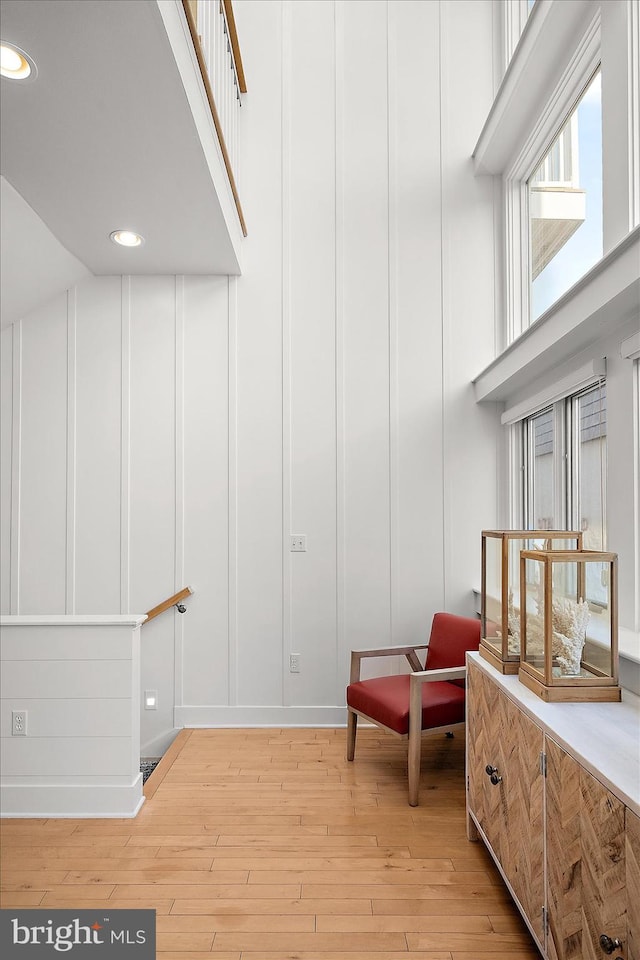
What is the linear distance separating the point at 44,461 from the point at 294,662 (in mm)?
1941

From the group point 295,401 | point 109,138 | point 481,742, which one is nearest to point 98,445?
point 295,401

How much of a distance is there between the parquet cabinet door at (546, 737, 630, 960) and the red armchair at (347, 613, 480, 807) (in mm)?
1274

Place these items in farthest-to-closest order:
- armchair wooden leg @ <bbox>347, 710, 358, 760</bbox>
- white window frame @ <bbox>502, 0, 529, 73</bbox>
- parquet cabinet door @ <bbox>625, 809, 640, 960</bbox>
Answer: white window frame @ <bbox>502, 0, 529, 73</bbox> < armchair wooden leg @ <bbox>347, 710, 358, 760</bbox> < parquet cabinet door @ <bbox>625, 809, 640, 960</bbox>

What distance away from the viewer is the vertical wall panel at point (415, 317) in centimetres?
396

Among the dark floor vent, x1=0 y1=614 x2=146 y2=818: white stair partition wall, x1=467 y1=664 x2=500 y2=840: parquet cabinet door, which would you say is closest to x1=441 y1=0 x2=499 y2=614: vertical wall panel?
x1=467 y1=664 x2=500 y2=840: parquet cabinet door

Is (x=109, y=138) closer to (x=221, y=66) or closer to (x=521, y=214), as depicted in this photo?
(x=221, y=66)

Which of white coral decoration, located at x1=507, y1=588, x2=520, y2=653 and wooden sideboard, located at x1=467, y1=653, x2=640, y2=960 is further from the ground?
white coral decoration, located at x1=507, y1=588, x2=520, y2=653

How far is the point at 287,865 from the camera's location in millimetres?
2453

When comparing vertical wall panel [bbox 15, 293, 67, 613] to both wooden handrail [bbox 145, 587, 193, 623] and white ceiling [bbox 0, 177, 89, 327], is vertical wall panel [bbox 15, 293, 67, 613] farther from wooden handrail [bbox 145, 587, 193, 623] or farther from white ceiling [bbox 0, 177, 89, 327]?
wooden handrail [bbox 145, 587, 193, 623]

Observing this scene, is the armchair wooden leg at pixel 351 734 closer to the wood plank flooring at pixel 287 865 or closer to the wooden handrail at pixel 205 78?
the wood plank flooring at pixel 287 865

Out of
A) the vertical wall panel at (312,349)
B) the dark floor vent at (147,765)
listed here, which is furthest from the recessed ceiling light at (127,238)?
the dark floor vent at (147,765)

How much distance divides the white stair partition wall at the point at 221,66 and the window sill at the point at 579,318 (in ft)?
5.62

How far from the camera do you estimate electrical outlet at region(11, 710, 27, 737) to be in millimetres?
2930

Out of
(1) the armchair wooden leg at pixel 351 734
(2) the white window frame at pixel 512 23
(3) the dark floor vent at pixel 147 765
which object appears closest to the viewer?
(1) the armchair wooden leg at pixel 351 734
